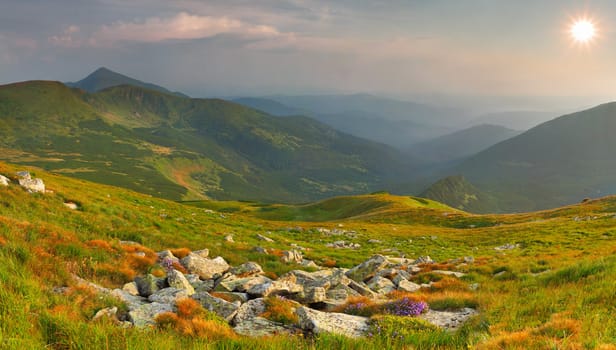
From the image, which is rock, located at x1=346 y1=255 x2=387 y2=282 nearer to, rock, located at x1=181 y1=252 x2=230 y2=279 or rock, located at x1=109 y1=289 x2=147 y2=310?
rock, located at x1=181 y1=252 x2=230 y2=279

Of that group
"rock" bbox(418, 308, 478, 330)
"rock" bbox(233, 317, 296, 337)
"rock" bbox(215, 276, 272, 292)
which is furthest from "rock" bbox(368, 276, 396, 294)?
"rock" bbox(233, 317, 296, 337)

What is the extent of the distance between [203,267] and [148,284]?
4.27m

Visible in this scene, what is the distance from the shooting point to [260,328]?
8219 millimetres

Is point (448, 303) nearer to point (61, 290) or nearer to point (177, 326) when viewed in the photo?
point (177, 326)

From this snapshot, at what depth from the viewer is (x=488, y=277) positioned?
1609 centimetres

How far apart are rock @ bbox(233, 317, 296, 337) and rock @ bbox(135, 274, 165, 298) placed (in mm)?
4446

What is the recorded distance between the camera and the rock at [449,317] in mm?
9195

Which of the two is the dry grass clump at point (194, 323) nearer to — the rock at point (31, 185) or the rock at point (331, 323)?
the rock at point (331, 323)

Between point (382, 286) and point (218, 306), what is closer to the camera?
point (218, 306)

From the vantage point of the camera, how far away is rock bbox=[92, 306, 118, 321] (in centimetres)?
740

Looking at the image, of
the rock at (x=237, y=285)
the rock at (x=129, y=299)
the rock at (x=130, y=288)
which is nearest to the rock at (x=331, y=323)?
the rock at (x=237, y=285)

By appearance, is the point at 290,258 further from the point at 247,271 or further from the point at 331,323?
the point at 331,323

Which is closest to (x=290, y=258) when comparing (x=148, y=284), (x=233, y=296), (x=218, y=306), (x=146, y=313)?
(x=233, y=296)

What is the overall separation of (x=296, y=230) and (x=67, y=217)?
3535 centimetres
